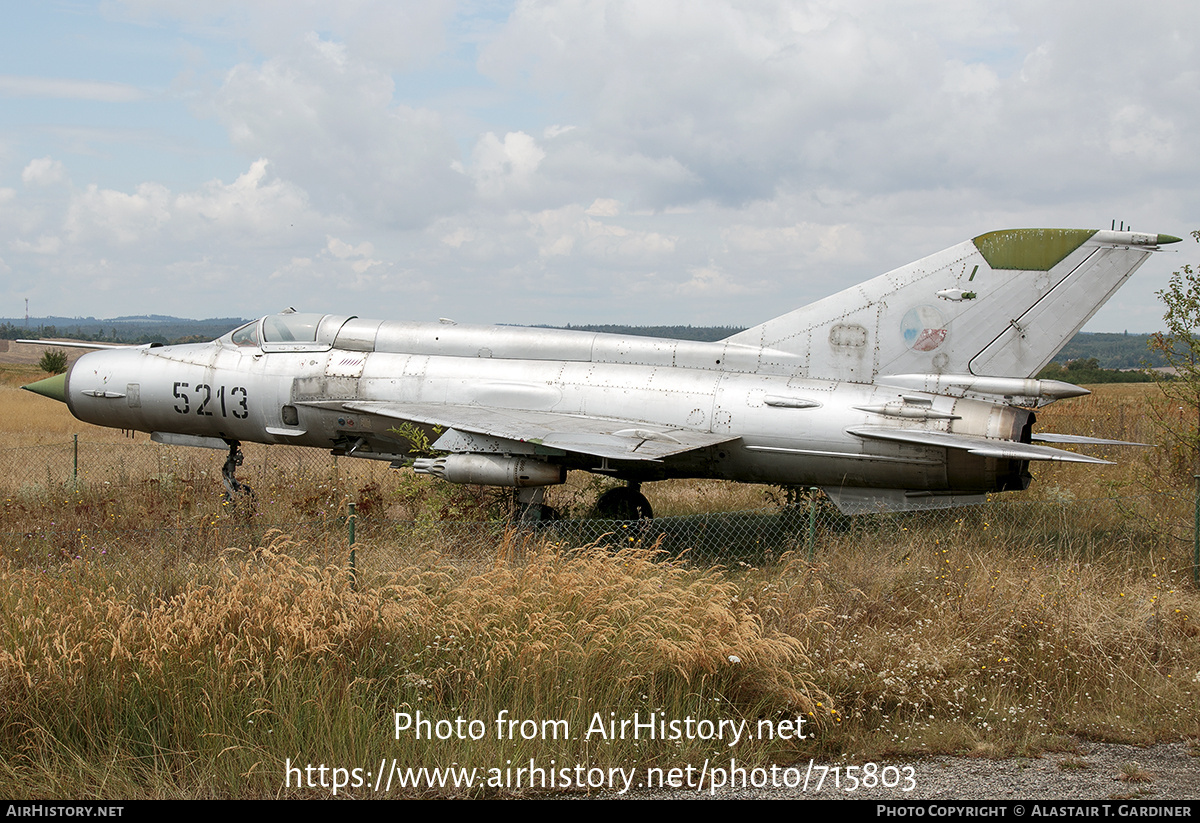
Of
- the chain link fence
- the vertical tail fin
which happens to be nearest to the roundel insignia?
the vertical tail fin

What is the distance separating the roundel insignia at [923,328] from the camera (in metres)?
10.7

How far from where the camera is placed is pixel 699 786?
548cm

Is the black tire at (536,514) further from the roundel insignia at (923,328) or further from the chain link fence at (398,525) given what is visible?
the roundel insignia at (923,328)

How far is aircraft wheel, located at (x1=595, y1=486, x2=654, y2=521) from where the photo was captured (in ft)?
40.9

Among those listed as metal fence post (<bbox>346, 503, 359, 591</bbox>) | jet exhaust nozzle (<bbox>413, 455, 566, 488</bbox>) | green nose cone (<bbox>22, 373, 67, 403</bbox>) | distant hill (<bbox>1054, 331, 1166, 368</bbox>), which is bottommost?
metal fence post (<bbox>346, 503, 359, 591</bbox>)

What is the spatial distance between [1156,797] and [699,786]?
2.93 meters

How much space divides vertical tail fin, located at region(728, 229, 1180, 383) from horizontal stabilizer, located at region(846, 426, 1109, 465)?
1.05 m

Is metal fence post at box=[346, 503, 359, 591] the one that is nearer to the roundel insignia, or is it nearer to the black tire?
the black tire

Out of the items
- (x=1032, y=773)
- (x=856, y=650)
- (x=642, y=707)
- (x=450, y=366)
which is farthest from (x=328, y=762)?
(x=450, y=366)

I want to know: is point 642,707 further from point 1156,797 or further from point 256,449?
point 256,449

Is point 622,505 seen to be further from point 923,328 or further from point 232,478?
point 232,478

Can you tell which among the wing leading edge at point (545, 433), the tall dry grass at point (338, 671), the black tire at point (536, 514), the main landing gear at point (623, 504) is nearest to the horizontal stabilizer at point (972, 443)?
the wing leading edge at point (545, 433)

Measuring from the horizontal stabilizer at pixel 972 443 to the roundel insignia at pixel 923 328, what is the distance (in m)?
1.29

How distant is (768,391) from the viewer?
425 inches
